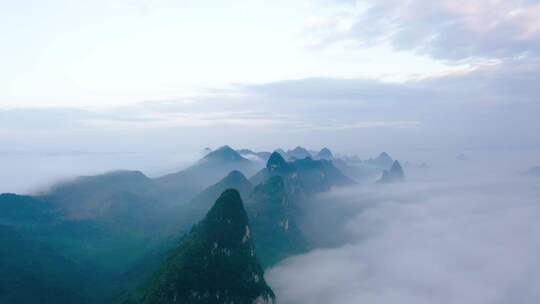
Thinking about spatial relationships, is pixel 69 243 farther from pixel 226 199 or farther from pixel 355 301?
pixel 355 301

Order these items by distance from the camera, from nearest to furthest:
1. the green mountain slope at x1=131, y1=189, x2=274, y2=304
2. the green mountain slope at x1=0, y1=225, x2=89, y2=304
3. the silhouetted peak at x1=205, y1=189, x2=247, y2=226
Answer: the green mountain slope at x1=131, y1=189, x2=274, y2=304
the green mountain slope at x1=0, y1=225, x2=89, y2=304
the silhouetted peak at x1=205, y1=189, x2=247, y2=226

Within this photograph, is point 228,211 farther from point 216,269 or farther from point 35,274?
point 35,274

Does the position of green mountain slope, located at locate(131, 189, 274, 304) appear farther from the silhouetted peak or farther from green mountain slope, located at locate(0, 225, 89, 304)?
green mountain slope, located at locate(0, 225, 89, 304)

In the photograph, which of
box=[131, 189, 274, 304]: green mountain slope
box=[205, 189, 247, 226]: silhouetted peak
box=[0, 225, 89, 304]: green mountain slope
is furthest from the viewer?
box=[205, 189, 247, 226]: silhouetted peak

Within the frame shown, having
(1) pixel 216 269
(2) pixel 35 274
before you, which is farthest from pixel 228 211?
(2) pixel 35 274

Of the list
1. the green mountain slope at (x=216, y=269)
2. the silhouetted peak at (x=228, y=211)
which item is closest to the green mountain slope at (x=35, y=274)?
the green mountain slope at (x=216, y=269)

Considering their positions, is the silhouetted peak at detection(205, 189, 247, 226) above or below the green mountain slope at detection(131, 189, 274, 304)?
above

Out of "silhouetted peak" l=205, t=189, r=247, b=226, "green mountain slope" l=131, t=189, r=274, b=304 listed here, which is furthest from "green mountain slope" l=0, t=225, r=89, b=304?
"silhouetted peak" l=205, t=189, r=247, b=226

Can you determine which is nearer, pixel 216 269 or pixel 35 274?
pixel 216 269

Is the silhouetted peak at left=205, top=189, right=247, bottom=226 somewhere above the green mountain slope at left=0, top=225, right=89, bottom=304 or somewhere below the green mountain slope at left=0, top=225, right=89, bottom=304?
above

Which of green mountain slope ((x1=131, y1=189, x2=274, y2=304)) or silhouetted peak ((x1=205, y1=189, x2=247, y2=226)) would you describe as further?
silhouetted peak ((x1=205, y1=189, x2=247, y2=226))

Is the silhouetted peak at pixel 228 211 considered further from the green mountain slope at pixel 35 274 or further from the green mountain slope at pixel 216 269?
the green mountain slope at pixel 35 274

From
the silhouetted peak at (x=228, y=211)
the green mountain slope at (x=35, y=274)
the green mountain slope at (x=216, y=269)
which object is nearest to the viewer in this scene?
the green mountain slope at (x=216, y=269)
